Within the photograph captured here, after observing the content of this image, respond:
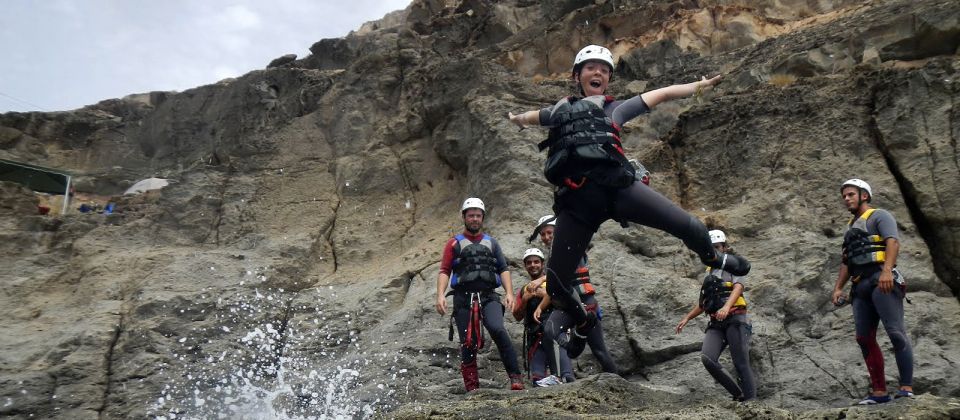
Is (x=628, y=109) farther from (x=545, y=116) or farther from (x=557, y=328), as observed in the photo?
(x=557, y=328)

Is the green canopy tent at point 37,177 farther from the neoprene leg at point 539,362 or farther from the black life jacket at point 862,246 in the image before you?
the black life jacket at point 862,246

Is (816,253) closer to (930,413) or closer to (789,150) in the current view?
(789,150)

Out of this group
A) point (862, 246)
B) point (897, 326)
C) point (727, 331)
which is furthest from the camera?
point (727, 331)

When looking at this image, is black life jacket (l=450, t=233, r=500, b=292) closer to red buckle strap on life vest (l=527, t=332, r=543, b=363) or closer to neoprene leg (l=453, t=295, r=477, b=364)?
neoprene leg (l=453, t=295, r=477, b=364)

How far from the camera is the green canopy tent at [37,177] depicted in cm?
2270

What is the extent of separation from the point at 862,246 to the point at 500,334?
3763mm

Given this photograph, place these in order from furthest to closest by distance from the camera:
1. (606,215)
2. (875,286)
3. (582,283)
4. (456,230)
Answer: (456,230) → (582,283) → (875,286) → (606,215)

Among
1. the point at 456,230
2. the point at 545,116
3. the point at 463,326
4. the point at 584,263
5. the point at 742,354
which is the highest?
the point at 456,230

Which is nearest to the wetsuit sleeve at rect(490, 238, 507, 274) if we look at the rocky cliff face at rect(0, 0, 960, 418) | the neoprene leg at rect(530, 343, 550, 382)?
the neoprene leg at rect(530, 343, 550, 382)

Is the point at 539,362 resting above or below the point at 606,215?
below

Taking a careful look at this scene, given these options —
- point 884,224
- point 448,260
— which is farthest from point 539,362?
point 884,224

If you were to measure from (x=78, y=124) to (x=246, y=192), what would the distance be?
13.1 meters

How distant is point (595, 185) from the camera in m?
5.43

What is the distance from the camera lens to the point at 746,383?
834 centimetres
